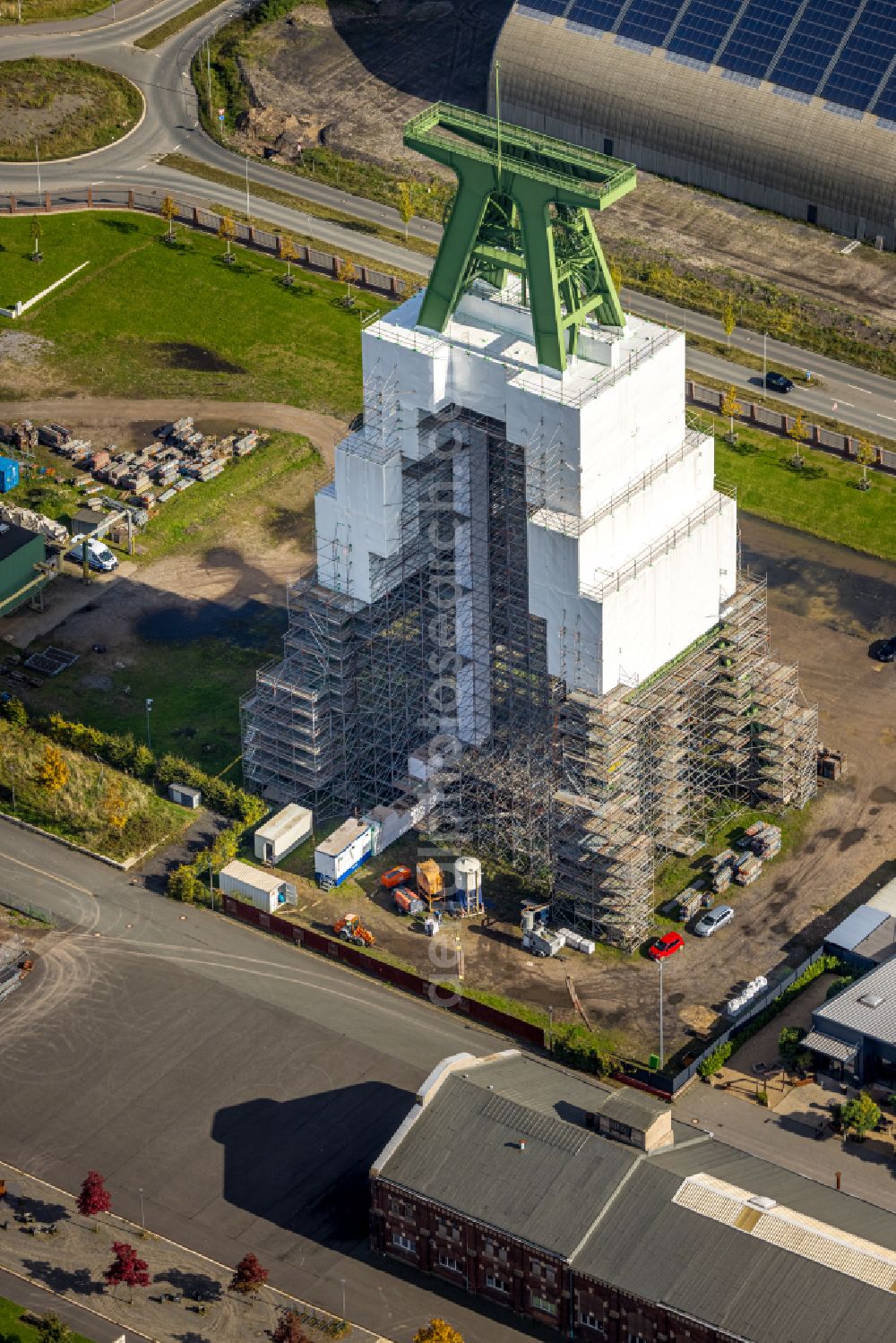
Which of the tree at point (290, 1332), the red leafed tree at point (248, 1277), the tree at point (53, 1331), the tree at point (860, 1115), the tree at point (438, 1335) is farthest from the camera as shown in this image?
the tree at point (860, 1115)

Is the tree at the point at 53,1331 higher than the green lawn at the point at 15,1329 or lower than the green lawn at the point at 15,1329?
higher

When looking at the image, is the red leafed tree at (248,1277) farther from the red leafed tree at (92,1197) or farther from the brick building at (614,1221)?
the red leafed tree at (92,1197)

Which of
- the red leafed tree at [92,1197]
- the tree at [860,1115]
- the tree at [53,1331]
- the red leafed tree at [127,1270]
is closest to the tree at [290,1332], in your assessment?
the red leafed tree at [127,1270]

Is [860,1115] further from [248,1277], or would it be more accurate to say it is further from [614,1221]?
[248,1277]

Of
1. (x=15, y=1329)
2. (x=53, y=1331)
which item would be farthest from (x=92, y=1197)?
(x=53, y=1331)

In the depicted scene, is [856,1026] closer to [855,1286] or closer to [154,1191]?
[855,1286]
